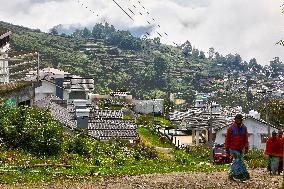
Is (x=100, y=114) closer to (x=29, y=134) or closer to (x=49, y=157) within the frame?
(x=29, y=134)

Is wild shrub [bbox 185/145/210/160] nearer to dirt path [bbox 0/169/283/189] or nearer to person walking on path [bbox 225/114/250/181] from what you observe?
dirt path [bbox 0/169/283/189]

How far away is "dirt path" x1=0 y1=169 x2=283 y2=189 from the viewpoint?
53.2 feet

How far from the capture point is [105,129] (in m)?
52.3

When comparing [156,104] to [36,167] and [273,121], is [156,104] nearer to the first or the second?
[273,121]

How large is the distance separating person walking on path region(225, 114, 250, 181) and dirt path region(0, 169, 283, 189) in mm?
313

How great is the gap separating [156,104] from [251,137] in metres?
47.7

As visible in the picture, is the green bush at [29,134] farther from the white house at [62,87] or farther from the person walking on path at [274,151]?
the white house at [62,87]

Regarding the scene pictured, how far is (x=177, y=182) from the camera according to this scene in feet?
55.9

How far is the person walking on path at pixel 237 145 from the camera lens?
16953 millimetres

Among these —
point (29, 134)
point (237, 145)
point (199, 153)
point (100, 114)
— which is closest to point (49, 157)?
point (29, 134)

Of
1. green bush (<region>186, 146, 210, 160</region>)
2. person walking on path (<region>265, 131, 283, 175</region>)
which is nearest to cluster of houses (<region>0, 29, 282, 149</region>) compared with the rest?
green bush (<region>186, 146, 210, 160</region>)

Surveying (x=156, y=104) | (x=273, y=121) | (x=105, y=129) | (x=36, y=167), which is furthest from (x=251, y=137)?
(x=36, y=167)

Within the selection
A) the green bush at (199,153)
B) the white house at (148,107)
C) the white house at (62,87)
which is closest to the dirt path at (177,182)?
the green bush at (199,153)

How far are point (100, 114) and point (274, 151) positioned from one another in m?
43.2
